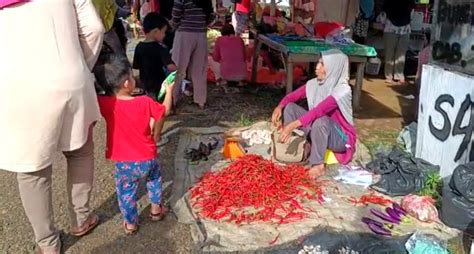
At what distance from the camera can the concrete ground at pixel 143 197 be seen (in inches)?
127

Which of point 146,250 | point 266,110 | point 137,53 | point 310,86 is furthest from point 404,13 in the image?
point 146,250

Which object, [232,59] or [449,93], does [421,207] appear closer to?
[449,93]

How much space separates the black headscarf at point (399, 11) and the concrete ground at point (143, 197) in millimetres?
1682

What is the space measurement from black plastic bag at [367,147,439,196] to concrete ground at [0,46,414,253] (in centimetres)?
106

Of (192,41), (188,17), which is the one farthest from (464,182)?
(188,17)

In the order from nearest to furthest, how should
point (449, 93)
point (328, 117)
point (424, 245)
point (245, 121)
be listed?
1. point (424, 245)
2. point (449, 93)
3. point (328, 117)
4. point (245, 121)

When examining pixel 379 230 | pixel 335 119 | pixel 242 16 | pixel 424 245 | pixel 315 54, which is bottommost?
pixel 379 230

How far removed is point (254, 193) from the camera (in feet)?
12.4

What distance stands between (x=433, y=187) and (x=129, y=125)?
2.54m

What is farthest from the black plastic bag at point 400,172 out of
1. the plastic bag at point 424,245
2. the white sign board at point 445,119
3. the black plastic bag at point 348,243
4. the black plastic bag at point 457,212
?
the plastic bag at point 424,245

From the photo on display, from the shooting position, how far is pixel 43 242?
2.96m

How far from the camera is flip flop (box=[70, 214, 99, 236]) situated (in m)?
3.28

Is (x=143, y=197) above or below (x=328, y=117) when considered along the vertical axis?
below

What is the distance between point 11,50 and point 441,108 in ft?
11.1
